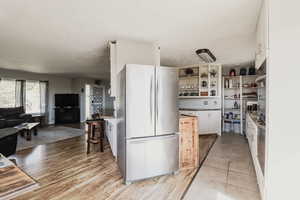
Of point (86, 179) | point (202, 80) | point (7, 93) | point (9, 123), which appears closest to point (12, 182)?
point (86, 179)

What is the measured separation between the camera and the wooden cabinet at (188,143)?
288cm

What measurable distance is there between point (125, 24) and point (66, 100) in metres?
6.92

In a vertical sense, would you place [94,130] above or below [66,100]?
below

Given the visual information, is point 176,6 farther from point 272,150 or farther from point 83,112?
point 83,112

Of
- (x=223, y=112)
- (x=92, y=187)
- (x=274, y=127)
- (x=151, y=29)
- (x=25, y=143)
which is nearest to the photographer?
(x=274, y=127)

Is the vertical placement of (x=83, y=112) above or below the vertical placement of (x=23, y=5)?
below

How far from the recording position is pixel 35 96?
731 cm

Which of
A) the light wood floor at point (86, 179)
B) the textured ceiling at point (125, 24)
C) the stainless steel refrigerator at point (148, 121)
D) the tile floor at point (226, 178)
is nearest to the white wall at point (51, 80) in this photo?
the textured ceiling at point (125, 24)

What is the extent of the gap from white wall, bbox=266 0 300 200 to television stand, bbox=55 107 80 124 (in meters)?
8.37

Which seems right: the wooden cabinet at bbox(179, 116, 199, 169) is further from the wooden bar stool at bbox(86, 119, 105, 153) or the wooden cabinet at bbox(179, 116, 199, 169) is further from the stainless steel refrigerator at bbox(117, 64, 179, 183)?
the wooden bar stool at bbox(86, 119, 105, 153)

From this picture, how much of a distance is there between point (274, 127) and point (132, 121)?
167 cm

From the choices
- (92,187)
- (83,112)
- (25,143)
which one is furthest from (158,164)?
(83,112)

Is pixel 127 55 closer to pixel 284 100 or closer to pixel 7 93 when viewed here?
pixel 284 100

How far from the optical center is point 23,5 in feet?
6.35
